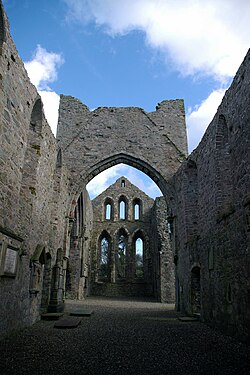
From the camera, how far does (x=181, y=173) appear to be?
10445 mm

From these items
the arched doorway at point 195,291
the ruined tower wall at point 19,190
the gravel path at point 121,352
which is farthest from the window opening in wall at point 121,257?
the gravel path at point 121,352

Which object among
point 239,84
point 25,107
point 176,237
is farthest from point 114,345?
point 176,237

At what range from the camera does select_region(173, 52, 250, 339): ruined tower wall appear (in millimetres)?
5402

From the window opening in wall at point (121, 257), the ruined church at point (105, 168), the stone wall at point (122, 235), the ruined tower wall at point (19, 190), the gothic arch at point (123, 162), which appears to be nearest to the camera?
the ruined tower wall at point (19, 190)

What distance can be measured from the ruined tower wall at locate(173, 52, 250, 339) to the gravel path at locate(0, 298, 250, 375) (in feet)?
2.66

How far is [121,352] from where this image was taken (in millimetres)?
4234

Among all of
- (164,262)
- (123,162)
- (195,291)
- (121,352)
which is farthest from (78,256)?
(121,352)

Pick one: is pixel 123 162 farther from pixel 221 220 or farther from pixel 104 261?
pixel 104 261

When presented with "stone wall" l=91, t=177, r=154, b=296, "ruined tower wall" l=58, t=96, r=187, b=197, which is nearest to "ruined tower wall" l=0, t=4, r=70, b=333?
"ruined tower wall" l=58, t=96, r=187, b=197

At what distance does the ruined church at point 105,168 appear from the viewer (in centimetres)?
530

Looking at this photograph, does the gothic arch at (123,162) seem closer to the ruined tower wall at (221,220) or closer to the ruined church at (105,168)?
the ruined church at (105,168)

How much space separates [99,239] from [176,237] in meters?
11.8

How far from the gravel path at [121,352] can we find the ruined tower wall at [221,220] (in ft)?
2.66

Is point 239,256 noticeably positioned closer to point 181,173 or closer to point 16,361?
point 16,361
